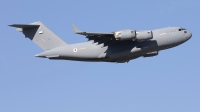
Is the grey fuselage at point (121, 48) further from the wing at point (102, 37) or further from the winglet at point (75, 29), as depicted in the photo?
the winglet at point (75, 29)

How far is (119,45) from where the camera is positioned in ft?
84.1

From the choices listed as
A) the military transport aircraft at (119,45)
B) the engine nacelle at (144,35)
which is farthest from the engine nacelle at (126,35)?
the engine nacelle at (144,35)

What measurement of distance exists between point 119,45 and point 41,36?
16.4 ft

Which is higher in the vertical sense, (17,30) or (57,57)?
(17,30)

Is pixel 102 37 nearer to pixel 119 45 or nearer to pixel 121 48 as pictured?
pixel 119 45

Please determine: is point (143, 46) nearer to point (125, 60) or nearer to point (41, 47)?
point (125, 60)

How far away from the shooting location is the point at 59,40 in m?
27.4

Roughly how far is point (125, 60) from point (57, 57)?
3908mm

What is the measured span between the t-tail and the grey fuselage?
2.61ft

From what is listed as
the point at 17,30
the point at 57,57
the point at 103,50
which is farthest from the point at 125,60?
the point at 17,30

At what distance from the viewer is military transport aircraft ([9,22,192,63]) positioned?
2480 centimetres

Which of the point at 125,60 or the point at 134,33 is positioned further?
the point at 125,60

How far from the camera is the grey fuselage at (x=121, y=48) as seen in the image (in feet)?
82.9

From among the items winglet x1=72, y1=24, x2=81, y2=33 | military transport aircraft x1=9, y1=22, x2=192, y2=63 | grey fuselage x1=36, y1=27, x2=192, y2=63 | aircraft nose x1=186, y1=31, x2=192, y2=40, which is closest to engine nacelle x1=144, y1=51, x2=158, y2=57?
military transport aircraft x1=9, y1=22, x2=192, y2=63
